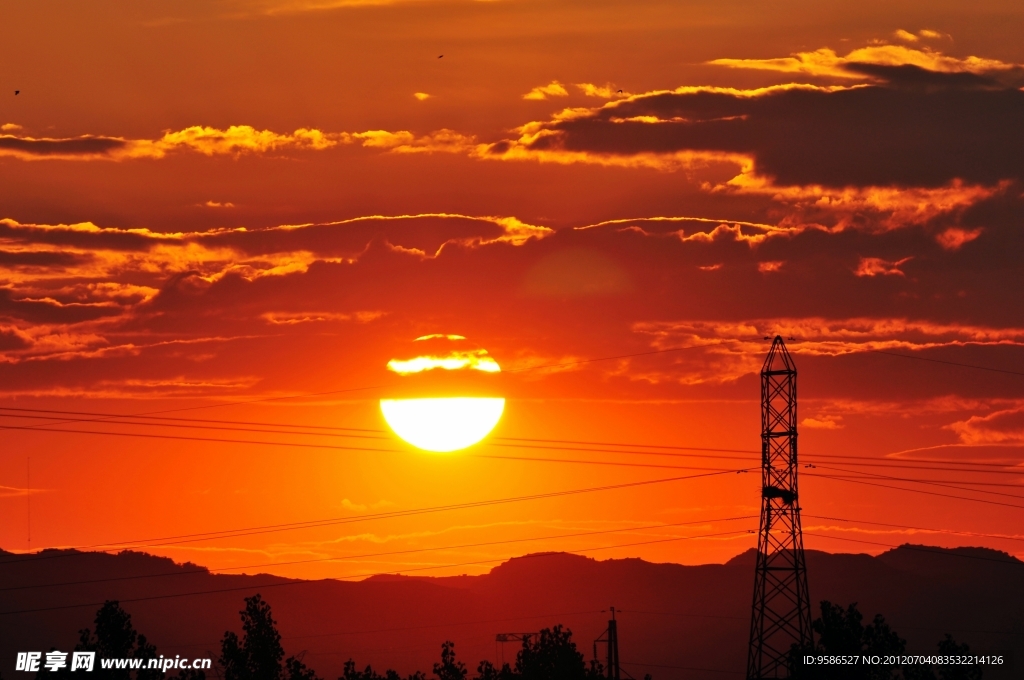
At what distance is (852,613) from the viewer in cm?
11862

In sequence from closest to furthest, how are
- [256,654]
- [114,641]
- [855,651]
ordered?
1. [855,651]
2. [114,641]
3. [256,654]

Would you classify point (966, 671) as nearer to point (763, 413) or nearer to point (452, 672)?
point (763, 413)

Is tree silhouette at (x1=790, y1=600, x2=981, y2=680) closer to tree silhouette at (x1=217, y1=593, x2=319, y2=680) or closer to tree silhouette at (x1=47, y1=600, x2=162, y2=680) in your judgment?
tree silhouette at (x1=47, y1=600, x2=162, y2=680)

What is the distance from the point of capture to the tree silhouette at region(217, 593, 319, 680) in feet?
543

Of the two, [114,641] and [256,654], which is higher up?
[256,654]

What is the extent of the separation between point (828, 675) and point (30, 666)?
68421mm

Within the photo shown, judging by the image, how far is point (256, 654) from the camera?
16875 cm

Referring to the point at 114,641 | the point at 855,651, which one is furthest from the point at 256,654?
the point at 855,651

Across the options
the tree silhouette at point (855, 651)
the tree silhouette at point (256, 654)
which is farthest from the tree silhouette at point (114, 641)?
the tree silhouette at point (855, 651)

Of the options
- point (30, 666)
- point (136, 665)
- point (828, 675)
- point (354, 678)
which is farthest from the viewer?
point (354, 678)

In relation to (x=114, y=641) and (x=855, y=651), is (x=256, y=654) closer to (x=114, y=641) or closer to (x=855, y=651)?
(x=114, y=641)

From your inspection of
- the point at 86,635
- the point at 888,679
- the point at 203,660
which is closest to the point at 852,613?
the point at 888,679

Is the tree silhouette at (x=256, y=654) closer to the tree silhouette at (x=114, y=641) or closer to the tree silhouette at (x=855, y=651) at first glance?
the tree silhouette at (x=114, y=641)

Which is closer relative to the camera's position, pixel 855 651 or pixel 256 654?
pixel 855 651
